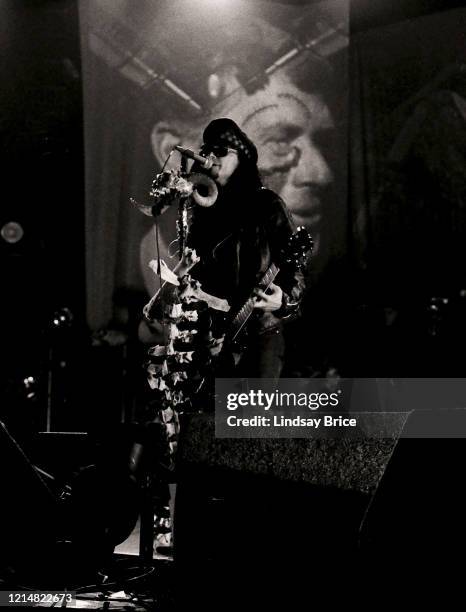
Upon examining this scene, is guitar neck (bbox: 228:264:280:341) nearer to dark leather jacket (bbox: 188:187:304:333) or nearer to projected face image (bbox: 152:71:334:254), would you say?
dark leather jacket (bbox: 188:187:304:333)

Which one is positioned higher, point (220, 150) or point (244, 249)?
point (220, 150)

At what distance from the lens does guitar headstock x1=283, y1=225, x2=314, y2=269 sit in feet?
10.2

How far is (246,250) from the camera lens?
10.4ft

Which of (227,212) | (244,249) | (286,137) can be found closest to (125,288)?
(286,137)

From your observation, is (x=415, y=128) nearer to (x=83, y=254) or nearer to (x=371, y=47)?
(x=371, y=47)

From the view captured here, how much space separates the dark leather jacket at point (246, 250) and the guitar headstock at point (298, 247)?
0.03m

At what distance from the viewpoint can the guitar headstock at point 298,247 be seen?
3.09 meters

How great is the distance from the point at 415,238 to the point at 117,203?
100 inches

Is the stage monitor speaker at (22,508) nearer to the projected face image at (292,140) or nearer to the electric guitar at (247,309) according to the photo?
the electric guitar at (247,309)

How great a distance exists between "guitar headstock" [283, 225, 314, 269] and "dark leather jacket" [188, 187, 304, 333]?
0.09 feet

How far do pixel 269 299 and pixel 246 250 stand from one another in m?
0.29

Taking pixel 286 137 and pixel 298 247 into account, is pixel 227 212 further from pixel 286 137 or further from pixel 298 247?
pixel 286 137

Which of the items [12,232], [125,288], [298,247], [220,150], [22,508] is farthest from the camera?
[12,232]

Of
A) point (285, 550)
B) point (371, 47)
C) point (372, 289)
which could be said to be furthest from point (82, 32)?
point (285, 550)
